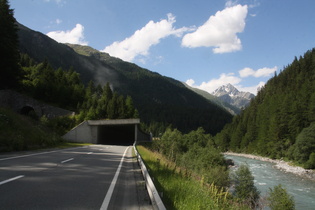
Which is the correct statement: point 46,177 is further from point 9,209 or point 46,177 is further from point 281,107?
point 281,107

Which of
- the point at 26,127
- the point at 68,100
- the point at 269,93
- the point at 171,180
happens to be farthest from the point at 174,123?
the point at 171,180

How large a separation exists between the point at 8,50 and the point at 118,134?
126 feet

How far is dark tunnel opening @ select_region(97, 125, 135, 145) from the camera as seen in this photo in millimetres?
58650

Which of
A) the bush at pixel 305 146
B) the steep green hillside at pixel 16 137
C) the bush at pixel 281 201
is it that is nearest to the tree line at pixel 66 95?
the steep green hillside at pixel 16 137

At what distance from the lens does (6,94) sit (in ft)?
135

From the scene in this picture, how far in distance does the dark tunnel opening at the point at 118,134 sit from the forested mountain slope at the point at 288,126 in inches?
1597

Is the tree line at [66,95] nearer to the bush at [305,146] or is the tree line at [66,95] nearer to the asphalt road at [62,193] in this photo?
the asphalt road at [62,193]

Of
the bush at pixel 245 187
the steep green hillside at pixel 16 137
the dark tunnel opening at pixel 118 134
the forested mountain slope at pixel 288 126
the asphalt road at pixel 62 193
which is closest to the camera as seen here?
the asphalt road at pixel 62 193

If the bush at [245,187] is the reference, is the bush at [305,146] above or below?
above

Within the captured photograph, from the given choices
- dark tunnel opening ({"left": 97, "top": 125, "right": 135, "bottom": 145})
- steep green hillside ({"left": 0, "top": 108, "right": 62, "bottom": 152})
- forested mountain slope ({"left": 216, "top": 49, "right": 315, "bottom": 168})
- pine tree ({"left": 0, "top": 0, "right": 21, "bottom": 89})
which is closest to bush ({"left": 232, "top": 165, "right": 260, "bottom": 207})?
steep green hillside ({"left": 0, "top": 108, "right": 62, "bottom": 152})

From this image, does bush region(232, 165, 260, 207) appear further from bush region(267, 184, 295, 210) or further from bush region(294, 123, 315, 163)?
bush region(294, 123, 315, 163)

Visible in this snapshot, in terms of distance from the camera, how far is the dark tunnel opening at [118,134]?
5865 centimetres

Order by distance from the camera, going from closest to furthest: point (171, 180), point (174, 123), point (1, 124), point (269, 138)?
point (171, 180) → point (1, 124) → point (269, 138) → point (174, 123)

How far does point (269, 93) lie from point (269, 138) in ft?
193
